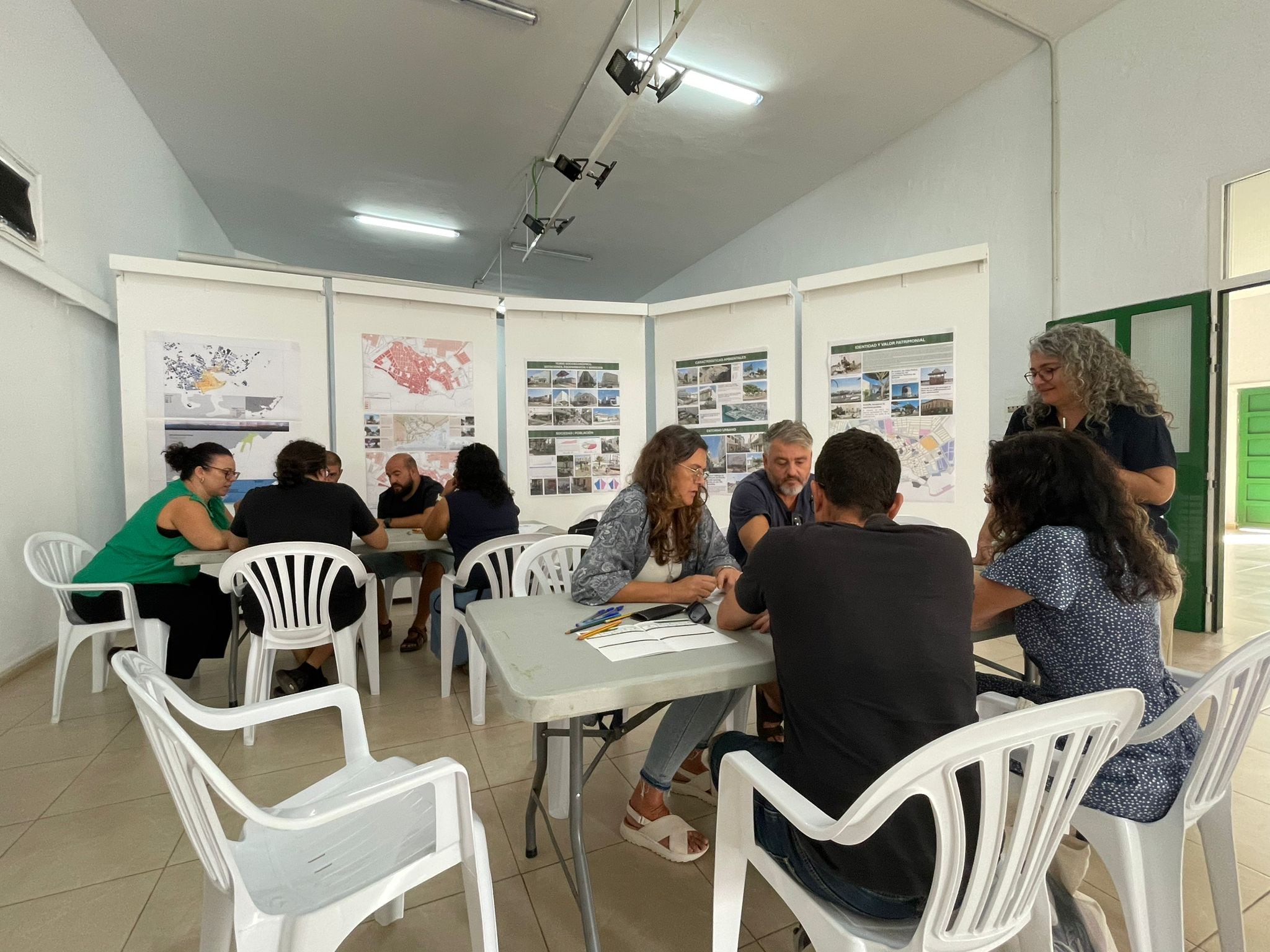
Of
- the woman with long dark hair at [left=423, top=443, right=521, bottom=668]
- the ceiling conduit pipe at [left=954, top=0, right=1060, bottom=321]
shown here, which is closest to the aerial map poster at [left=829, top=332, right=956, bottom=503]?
the ceiling conduit pipe at [left=954, top=0, right=1060, bottom=321]

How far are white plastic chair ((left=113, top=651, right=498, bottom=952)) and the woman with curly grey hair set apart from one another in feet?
5.32

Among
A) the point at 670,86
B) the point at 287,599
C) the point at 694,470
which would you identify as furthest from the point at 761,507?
the point at 670,86

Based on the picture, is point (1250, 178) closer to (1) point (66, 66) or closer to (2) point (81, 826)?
(2) point (81, 826)

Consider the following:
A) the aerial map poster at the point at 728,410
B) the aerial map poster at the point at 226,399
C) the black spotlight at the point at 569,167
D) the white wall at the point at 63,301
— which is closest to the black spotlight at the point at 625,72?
A: the black spotlight at the point at 569,167

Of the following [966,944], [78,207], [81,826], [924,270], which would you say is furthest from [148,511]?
[924,270]

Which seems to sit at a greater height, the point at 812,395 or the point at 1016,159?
the point at 1016,159

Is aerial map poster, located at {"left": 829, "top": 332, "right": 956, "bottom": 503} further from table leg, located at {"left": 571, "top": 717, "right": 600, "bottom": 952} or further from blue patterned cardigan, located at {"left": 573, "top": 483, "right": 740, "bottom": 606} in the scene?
table leg, located at {"left": 571, "top": 717, "right": 600, "bottom": 952}

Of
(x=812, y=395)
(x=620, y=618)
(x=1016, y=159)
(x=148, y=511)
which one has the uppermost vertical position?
(x=1016, y=159)

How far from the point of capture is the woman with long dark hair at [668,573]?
166 centimetres

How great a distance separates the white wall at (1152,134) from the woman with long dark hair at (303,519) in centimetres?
474

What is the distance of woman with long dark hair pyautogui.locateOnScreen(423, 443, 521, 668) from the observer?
3033 millimetres

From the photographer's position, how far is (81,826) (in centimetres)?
186

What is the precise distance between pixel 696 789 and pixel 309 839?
1.24m

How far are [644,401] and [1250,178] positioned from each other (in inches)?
158
